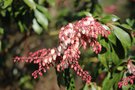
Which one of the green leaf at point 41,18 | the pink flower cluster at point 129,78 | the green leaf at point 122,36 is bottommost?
the pink flower cluster at point 129,78

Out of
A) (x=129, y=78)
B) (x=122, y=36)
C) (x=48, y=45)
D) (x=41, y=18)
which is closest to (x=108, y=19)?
(x=122, y=36)

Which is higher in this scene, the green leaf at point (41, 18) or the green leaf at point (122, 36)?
the green leaf at point (41, 18)

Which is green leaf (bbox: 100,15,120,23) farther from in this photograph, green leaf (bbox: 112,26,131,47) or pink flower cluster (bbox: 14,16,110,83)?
pink flower cluster (bbox: 14,16,110,83)

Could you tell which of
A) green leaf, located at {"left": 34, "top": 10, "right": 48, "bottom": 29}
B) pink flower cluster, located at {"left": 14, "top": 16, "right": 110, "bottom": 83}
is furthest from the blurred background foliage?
pink flower cluster, located at {"left": 14, "top": 16, "right": 110, "bottom": 83}

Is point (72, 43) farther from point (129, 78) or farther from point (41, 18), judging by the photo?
point (41, 18)

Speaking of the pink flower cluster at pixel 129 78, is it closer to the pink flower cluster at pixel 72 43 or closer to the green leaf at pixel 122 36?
the green leaf at pixel 122 36

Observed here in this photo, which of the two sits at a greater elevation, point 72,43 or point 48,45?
point 72,43

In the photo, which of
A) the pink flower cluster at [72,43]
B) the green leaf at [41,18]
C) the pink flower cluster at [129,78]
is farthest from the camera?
the green leaf at [41,18]

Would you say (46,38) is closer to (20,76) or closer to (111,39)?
(20,76)

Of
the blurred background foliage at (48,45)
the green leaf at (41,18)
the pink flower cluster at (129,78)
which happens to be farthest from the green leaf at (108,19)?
the green leaf at (41,18)
